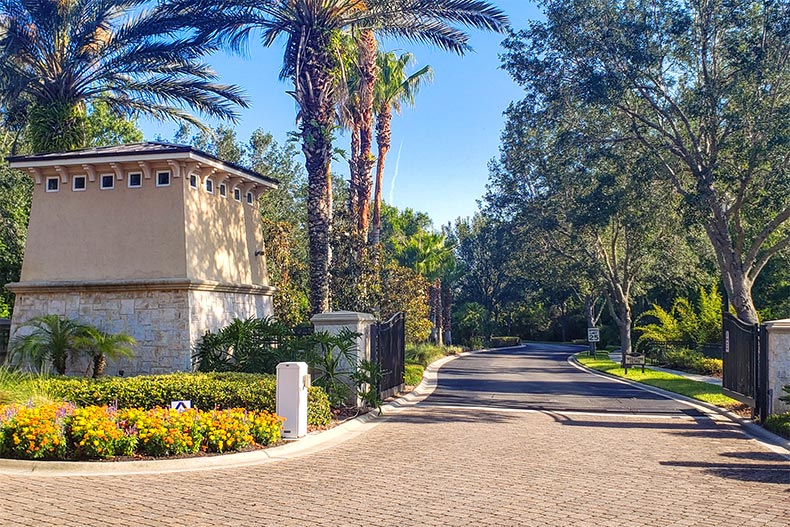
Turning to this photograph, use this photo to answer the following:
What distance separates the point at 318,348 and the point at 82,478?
293 inches

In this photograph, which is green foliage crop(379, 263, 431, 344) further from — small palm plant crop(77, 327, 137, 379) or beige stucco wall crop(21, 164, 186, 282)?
small palm plant crop(77, 327, 137, 379)

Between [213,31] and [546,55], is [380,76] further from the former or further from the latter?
[213,31]

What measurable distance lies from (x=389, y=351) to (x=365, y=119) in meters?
15.2

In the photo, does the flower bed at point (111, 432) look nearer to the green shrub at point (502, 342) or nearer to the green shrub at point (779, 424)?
the green shrub at point (779, 424)

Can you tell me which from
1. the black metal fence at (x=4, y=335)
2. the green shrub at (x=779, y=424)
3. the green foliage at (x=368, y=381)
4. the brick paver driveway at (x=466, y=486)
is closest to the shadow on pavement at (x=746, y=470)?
the brick paver driveway at (x=466, y=486)

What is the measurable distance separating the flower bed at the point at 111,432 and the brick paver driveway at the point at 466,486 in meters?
0.75

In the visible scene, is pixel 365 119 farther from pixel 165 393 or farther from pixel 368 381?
pixel 165 393

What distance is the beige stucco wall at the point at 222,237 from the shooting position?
16.6m

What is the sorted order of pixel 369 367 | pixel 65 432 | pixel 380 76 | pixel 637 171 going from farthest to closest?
1. pixel 380 76
2. pixel 637 171
3. pixel 369 367
4. pixel 65 432

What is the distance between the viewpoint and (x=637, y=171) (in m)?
22.4

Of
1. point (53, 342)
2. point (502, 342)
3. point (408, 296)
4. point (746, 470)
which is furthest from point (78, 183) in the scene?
point (502, 342)

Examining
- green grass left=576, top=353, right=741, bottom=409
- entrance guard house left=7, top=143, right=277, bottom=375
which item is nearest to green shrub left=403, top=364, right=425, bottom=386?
entrance guard house left=7, top=143, right=277, bottom=375

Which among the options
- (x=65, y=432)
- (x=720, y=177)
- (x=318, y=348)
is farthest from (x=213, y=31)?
(x=720, y=177)

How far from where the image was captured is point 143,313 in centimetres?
1631
